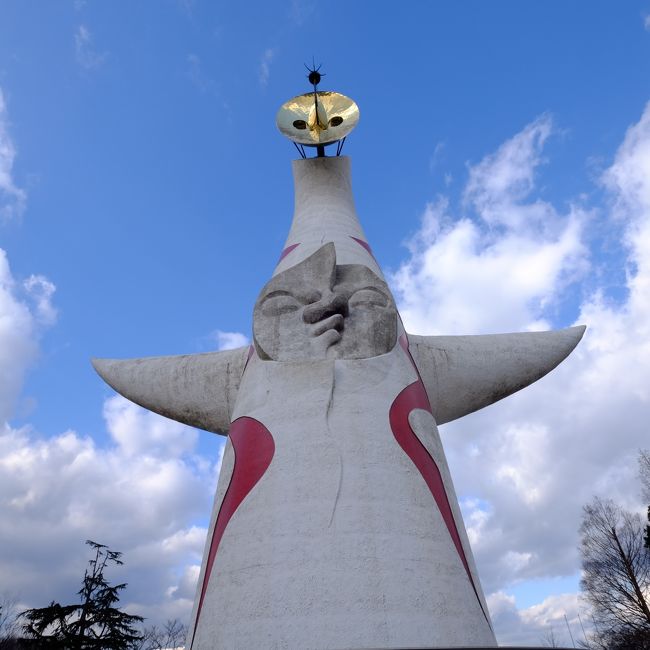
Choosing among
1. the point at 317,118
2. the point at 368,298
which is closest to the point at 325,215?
the point at 317,118

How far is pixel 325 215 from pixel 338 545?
5993 millimetres

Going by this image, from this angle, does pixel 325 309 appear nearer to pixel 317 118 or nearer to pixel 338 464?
pixel 338 464

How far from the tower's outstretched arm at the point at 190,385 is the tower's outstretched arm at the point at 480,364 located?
8.13 feet

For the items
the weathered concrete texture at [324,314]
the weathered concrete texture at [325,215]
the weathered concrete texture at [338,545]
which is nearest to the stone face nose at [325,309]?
the weathered concrete texture at [324,314]

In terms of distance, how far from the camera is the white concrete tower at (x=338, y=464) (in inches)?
152

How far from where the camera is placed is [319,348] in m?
5.66

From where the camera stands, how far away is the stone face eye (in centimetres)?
612

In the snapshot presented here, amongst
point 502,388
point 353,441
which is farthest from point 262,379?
point 502,388

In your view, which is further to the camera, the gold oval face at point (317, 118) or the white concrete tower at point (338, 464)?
the gold oval face at point (317, 118)

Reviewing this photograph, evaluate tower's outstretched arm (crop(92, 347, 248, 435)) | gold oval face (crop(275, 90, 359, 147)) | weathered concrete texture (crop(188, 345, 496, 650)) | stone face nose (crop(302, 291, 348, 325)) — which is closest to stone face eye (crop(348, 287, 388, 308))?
stone face nose (crop(302, 291, 348, 325))

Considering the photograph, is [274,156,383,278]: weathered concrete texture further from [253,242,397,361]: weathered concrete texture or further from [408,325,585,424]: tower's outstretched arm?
[408,325,585,424]: tower's outstretched arm

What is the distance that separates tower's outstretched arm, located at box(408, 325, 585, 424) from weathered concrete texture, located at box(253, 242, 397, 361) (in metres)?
1.35

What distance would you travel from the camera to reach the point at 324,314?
590cm

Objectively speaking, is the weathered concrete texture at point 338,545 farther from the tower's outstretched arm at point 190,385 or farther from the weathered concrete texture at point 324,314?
the tower's outstretched arm at point 190,385
